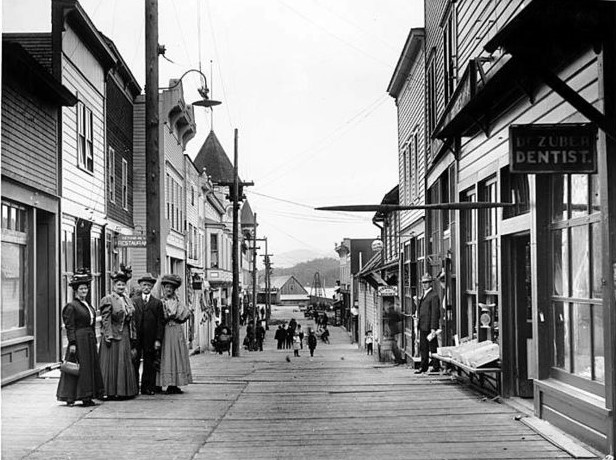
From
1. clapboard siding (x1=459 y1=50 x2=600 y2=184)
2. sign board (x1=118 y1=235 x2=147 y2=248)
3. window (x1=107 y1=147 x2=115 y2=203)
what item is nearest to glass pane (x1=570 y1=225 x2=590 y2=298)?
clapboard siding (x1=459 y1=50 x2=600 y2=184)

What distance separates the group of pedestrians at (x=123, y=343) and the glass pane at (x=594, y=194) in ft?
21.7

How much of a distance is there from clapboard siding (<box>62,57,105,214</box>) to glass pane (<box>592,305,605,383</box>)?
12571 mm

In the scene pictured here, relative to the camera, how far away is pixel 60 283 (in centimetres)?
1731

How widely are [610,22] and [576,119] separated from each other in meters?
1.37

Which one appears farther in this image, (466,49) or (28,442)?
(466,49)

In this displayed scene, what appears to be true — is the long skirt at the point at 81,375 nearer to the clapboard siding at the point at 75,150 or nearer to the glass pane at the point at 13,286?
the glass pane at the point at 13,286

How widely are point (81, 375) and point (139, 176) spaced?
18.1 metres

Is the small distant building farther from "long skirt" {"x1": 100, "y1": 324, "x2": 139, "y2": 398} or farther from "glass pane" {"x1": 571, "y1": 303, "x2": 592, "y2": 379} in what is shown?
"glass pane" {"x1": 571, "y1": 303, "x2": 592, "y2": 379}

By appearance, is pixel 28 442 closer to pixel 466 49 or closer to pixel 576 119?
pixel 576 119

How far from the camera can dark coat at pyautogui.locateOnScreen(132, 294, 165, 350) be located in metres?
12.9

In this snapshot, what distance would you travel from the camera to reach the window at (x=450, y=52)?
57.7 feet

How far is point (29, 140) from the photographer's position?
15.9m

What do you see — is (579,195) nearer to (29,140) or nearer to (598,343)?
(598,343)

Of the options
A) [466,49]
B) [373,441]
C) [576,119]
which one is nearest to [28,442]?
[373,441]
